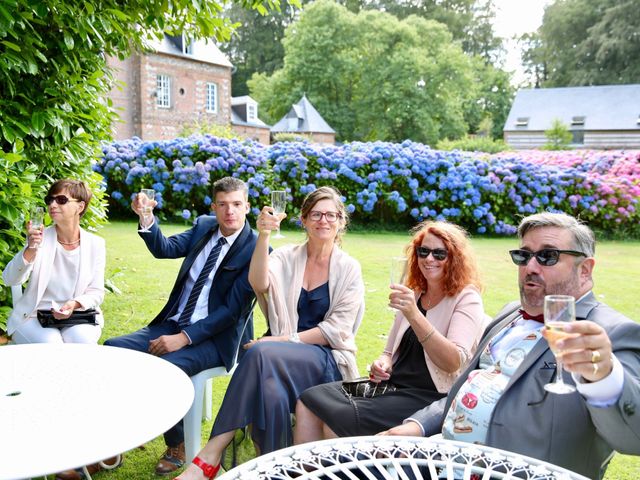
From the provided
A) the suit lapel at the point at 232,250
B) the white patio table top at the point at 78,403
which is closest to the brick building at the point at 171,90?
the suit lapel at the point at 232,250

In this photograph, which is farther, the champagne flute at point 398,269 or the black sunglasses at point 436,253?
the black sunglasses at point 436,253

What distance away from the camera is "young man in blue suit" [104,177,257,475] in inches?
124

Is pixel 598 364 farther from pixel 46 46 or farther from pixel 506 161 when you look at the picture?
pixel 506 161

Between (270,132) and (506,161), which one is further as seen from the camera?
(270,132)

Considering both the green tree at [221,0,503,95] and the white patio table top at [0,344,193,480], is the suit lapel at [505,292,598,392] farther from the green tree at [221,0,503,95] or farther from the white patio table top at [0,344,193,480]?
the green tree at [221,0,503,95]

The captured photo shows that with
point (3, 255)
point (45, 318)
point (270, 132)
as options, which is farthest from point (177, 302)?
point (270, 132)

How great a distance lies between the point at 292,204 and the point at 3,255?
806 centimetres

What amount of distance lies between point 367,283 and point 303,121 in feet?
117

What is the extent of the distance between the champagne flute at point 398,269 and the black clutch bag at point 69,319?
2096 mm

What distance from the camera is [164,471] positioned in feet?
9.70

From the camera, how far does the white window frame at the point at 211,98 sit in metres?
35.1

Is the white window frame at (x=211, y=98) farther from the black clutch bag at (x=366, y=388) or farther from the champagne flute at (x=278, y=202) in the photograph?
the black clutch bag at (x=366, y=388)

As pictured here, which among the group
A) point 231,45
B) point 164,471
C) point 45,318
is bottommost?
point 164,471

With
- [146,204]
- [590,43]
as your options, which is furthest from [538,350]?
[590,43]
